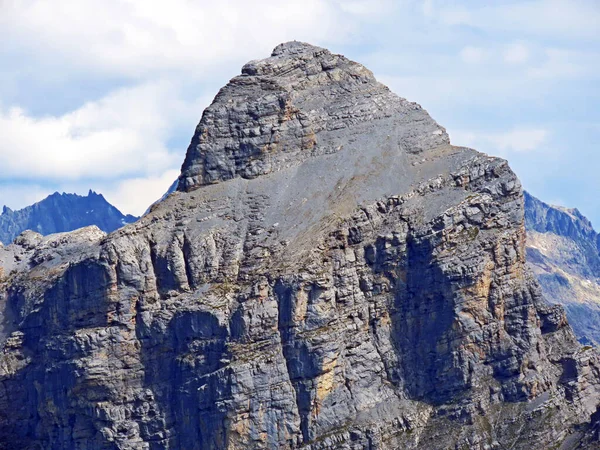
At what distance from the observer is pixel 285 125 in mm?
179875

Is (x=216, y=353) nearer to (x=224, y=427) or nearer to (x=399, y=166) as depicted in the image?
(x=224, y=427)

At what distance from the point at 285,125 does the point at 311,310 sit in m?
24.5

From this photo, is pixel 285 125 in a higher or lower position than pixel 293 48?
lower

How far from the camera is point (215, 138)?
18000 centimetres

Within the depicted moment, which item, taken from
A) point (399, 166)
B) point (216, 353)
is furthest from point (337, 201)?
point (216, 353)

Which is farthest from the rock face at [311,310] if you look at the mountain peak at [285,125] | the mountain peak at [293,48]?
the mountain peak at [293,48]

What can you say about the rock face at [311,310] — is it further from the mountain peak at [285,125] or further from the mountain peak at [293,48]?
the mountain peak at [293,48]

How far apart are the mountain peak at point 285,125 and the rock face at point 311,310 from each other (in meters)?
0.21

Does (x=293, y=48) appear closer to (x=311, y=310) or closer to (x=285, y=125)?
(x=285, y=125)

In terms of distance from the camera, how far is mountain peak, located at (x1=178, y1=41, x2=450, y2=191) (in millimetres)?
179375

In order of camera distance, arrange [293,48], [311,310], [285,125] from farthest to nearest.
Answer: [293,48], [285,125], [311,310]

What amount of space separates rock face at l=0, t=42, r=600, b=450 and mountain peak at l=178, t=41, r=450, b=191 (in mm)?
211

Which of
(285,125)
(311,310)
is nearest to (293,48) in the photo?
(285,125)

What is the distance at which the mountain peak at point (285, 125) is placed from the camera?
179m
